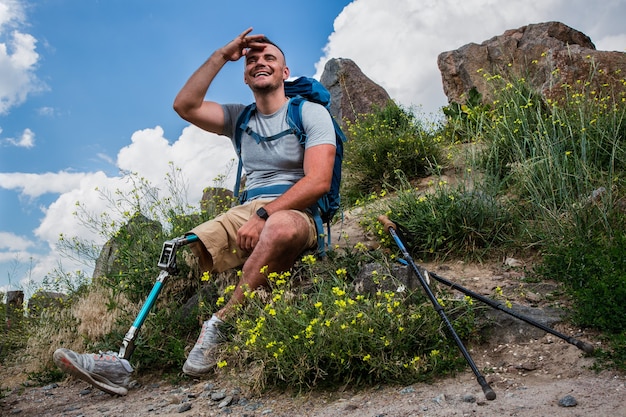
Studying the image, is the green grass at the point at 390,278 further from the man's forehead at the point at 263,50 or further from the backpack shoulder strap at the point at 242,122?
the man's forehead at the point at 263,50

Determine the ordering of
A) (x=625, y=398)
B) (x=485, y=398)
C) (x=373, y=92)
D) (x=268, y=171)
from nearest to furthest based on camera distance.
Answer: (x=625, y=398) < (x=485, y=398) < (x=268, y=171) < (x=373, y=92)

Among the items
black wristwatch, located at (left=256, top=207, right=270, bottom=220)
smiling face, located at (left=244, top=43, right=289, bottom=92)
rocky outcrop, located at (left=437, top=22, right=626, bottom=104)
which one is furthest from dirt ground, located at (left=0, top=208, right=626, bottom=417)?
rocky outcrop, located at (left=437, top=22, right=626, bottom=104)

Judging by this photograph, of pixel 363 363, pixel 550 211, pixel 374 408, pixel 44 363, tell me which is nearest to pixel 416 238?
pixel 550 211

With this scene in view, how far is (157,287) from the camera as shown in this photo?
4.10 metres

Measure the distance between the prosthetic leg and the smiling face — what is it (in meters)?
1.35

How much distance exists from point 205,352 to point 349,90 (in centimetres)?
913

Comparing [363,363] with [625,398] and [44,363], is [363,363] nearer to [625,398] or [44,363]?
[625,398]

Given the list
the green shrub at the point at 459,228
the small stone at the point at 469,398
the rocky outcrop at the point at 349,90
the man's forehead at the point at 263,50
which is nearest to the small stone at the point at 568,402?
the small stone at the point at 469,398

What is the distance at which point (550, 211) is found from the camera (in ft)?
16.1

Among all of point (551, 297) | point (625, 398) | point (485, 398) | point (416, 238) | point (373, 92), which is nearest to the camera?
point (625, 398)

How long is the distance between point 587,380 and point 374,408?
1.13 meters

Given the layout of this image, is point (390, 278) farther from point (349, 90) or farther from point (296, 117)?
point (349, 90)

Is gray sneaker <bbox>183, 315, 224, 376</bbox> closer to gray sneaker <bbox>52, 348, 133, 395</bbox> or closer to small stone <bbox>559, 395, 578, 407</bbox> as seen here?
gray sneaker <bbox>52, 348, 133, 395</bbox>

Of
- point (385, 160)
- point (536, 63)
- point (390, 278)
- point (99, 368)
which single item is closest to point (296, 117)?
point (390, 278)
